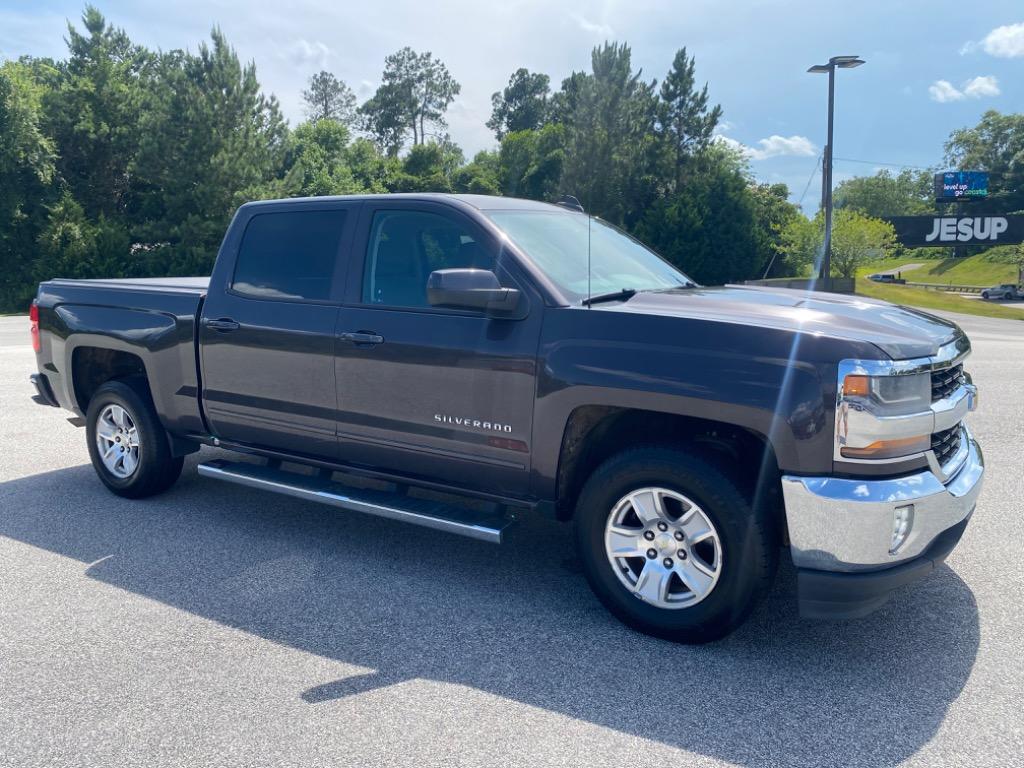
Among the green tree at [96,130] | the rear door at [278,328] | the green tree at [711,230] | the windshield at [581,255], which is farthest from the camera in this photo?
the green tree at [711,230]

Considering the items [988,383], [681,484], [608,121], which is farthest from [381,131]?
[681,484]

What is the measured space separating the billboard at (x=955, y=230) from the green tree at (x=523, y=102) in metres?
49.7

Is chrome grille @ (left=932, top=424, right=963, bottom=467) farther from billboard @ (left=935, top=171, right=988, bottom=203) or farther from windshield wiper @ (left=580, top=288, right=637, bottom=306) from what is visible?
billboard @ (left=935, top=171, right=988, bottom=203)

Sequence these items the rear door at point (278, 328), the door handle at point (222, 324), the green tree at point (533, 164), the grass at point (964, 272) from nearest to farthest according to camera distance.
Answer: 1. the rear door at point (278, 328)
2. the door handle at point (222, 324)
3. the green tree at point (533, 164)
4. the grass at point (964, 272)

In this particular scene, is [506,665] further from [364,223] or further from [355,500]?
[364,223]

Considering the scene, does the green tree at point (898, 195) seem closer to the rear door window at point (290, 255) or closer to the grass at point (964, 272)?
the grass at point (964, 272)

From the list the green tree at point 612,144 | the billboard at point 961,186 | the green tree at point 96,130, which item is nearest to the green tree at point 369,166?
the green tree at point 612,144

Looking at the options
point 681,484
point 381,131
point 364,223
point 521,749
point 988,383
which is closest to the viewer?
point 521,749

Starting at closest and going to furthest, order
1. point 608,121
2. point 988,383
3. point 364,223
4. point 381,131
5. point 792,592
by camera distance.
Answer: point 792,592 → point 364,223 → point 988,383 → point 608,121 → point 381,131

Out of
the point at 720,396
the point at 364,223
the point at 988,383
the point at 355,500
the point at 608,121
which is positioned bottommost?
the point at 988,383

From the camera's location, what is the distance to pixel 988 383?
36.2 ft

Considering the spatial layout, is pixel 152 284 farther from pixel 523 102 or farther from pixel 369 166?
pixel 523 102

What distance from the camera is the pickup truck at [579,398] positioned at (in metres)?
3.33

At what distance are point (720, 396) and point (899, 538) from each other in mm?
862
